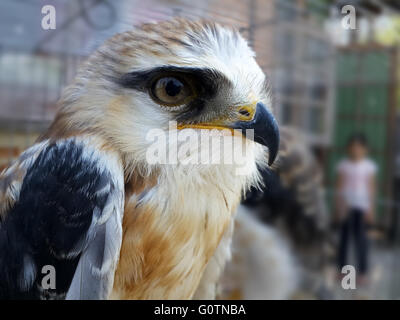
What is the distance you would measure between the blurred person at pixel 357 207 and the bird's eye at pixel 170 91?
88.2 inches

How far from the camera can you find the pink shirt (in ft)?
8.96

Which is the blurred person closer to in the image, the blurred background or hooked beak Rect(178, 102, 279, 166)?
the blurred background

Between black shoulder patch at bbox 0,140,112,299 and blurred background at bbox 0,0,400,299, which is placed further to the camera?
blurred background at bbox 0,0,400,299

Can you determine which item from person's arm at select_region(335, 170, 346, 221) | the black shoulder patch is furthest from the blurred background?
the black shoulder patch

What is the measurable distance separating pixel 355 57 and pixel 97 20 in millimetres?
3437

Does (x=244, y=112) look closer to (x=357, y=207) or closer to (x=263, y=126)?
(x=263, y=126)

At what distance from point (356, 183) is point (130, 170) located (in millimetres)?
2471

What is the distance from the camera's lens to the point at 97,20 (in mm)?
935

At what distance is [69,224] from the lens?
0.61 meters

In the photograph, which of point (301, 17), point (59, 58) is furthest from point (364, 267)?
point (59, 58)

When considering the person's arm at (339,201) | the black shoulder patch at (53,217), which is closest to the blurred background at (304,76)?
the person's arm at (339,201)

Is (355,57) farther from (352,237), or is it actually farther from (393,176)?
(352,237)

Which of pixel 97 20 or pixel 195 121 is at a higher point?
pixel 97 20

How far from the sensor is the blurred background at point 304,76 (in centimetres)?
81
